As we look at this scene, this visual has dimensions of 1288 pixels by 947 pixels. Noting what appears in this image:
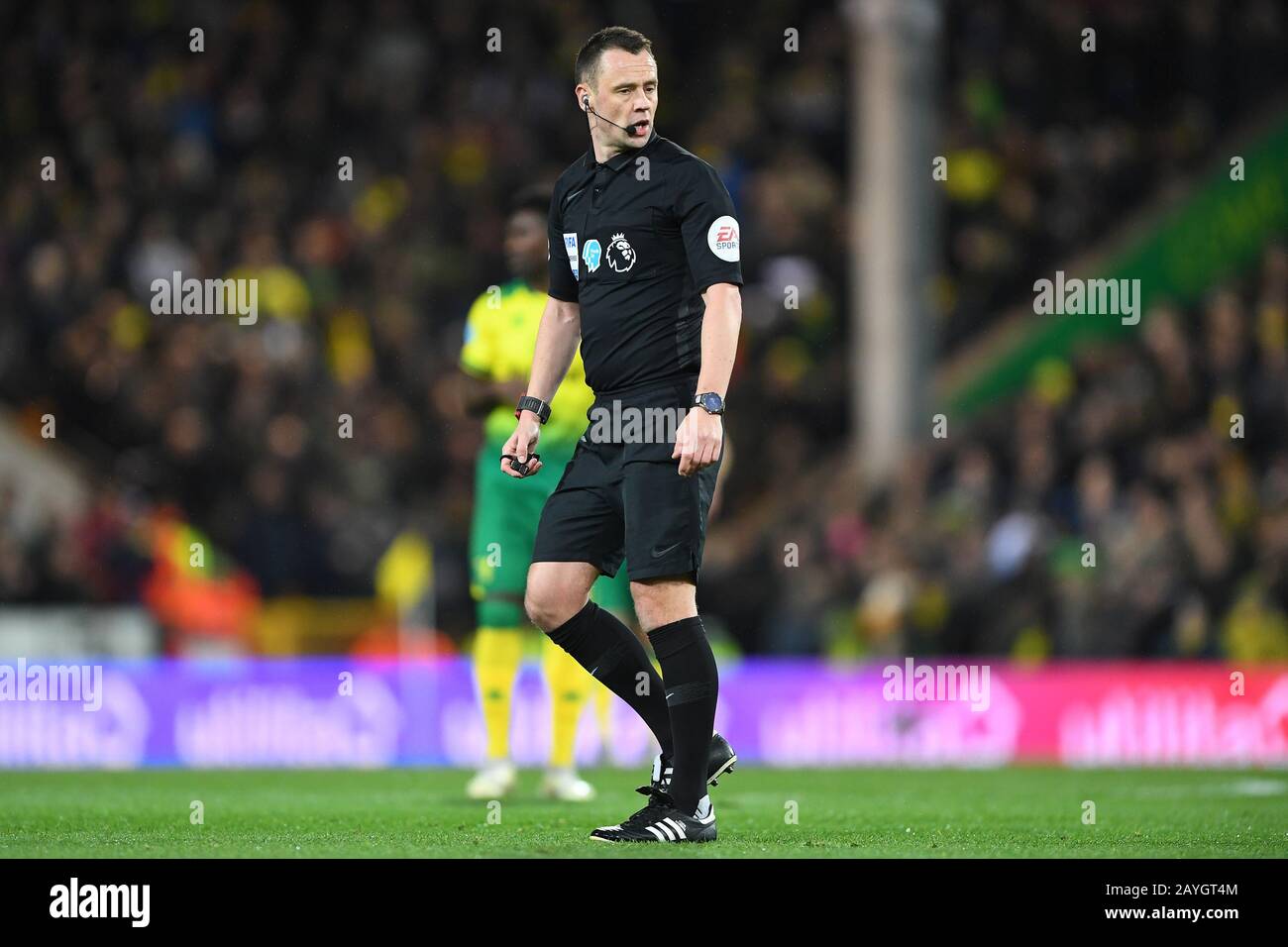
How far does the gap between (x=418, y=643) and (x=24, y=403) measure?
381cm

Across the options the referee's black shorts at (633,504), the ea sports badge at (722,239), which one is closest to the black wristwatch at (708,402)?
the referee's black shorts at (633,504)

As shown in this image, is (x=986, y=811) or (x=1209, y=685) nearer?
(x=986, y=811)

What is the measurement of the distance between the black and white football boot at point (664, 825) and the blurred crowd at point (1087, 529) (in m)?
8.28

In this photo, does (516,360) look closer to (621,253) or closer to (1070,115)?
(621,253)

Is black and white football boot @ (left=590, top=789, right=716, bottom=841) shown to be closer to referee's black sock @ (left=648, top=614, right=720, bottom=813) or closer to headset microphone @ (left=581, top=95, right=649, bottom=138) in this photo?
referee's black sock @ (left=648, top=614, right=720, bottom=813)

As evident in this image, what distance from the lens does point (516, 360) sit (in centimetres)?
902

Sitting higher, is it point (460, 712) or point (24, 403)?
point (24, 403)

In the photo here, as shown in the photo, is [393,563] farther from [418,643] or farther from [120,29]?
[120,29]

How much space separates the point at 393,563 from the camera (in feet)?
53.0

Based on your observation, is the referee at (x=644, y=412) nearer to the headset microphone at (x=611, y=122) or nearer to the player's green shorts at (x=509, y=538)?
the headset microphone at (x=611, y=122)

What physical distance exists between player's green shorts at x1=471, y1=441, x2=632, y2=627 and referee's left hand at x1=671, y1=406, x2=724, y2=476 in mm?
2790

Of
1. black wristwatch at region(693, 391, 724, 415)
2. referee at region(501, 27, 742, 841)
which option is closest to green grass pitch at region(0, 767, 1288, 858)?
referee at region(501, 27, 742, 841)

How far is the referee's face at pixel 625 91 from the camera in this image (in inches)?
251

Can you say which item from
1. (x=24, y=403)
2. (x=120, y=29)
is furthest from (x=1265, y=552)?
(x=120, y=29)
